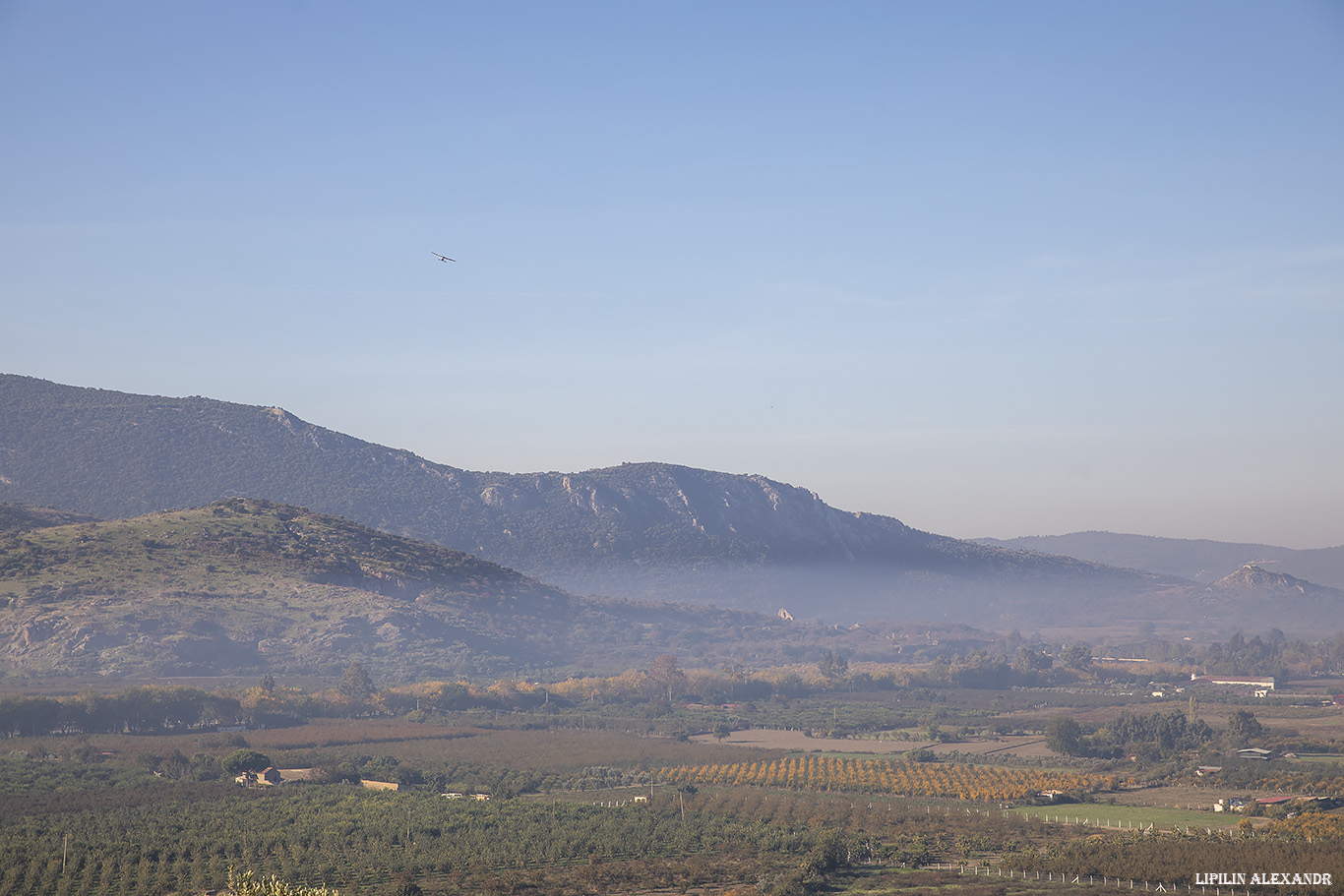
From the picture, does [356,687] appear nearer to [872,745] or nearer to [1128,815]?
[872,745]

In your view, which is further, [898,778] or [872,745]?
[872,745]

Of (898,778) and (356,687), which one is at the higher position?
(898,778)

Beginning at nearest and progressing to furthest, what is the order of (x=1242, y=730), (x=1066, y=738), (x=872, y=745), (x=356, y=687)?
1. (x=1066, y=738)
2. (x=1242, y=730)
3. (x=872, y=745)
4. (x=356, y=687)

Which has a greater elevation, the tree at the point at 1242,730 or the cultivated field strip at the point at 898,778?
the tree at the point at 1242,730

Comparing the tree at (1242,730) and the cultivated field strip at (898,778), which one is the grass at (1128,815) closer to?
the cultivated field strip at (898,778)

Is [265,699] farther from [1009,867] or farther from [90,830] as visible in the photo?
[1009,867]

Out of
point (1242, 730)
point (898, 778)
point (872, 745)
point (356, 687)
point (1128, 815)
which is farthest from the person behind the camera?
point (356, 687)

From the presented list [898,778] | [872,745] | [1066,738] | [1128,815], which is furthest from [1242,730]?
[1128,815]

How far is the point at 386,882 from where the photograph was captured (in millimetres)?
69312

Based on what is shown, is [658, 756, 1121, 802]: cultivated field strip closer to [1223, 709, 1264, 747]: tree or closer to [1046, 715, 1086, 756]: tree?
[1046, 715, 1086, 756]: tree

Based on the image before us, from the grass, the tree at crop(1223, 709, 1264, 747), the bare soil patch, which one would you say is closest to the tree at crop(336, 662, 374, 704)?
the bare soil patch

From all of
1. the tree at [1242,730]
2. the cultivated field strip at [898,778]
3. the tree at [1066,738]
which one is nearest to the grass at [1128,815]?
the cultivated field strip at [898,778]

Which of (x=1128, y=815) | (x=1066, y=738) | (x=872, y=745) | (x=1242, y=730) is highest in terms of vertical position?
(x=1242, y=730)

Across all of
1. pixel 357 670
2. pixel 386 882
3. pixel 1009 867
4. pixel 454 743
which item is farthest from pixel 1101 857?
pixel 357 670
